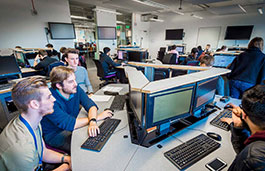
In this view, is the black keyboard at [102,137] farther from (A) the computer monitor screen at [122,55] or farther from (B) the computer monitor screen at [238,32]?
(B) the computer monitor screen at [238,32]

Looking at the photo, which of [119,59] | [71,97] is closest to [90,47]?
[119,59]

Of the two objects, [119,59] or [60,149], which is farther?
[119,59]

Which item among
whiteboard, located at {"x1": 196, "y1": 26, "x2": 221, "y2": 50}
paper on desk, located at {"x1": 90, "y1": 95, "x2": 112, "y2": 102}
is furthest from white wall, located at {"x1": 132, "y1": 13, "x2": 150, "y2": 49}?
paper on desk, located at {"x1": 90, "y1": 95, "x2": 112, "y2": 102}

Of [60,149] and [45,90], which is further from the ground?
[45,90]

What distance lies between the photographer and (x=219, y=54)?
364 centimetres

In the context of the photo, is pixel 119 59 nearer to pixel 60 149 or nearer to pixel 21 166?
pixel 60 149

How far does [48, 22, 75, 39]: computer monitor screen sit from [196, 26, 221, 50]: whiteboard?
7.49 meters

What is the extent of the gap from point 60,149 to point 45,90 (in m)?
0.66

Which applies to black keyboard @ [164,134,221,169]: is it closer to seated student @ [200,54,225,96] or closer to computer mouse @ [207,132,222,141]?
computer mouse @ [207,132,222,141]

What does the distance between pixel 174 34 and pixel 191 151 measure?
9.36 metres

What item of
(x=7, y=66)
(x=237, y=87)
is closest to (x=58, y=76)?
(x=7, y=66)

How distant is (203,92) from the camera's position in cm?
128

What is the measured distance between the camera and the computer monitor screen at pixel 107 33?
681 centimetres

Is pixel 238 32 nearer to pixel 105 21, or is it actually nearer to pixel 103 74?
pixel 105 21
